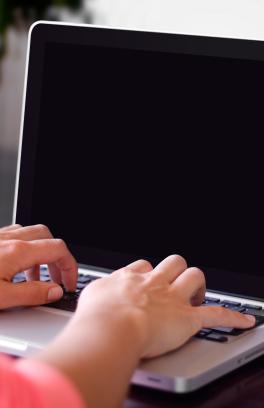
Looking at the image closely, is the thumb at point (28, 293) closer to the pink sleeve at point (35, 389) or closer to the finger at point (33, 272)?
the finger at point (33, 272)

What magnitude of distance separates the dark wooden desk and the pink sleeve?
0.68 ft

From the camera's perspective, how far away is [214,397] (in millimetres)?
791

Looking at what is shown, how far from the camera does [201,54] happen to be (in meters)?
1.11

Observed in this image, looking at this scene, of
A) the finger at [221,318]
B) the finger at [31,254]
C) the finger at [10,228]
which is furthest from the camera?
the finger at [10,228]

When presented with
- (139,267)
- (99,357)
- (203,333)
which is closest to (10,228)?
(139,267)

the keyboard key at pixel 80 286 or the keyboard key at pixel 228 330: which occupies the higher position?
the keyboard key at pixel 228 330

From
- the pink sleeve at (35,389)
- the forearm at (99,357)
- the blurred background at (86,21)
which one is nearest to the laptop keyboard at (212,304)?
the forearm at (99,357)

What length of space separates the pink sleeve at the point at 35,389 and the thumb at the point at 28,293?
0.38 meters

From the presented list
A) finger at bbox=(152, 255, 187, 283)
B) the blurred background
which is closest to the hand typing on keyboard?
finger at bbox=(152, 255, 187, 283)

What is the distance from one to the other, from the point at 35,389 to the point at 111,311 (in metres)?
0.20

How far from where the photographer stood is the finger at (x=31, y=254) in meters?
0.99

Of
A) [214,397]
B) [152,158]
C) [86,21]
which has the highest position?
[86,21]

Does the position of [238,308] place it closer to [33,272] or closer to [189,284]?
[189,284]

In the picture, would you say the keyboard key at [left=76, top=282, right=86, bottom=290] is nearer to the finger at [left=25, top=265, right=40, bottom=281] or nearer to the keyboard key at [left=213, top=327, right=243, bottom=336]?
the finger at [left=25, top=265, right=40, bottom=281]
